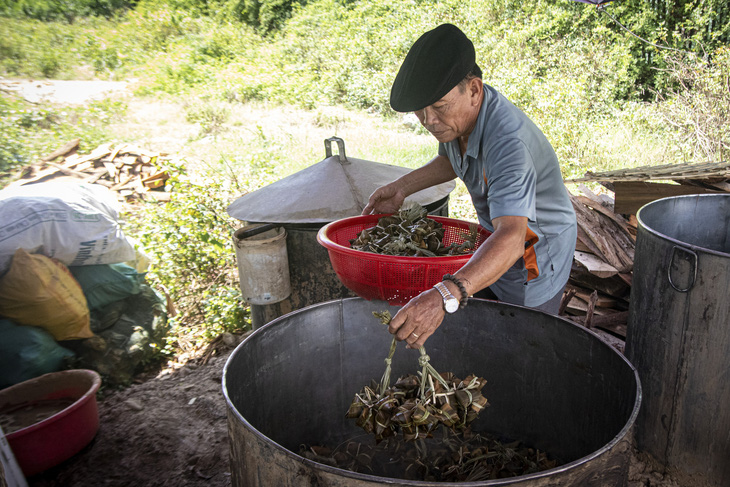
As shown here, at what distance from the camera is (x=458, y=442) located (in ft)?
7.51

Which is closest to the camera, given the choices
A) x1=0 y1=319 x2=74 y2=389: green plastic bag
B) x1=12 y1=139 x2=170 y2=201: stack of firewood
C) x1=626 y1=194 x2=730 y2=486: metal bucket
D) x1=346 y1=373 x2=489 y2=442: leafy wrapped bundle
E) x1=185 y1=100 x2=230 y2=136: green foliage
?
x1=346 y1=373 x2=489 y2=442: leafy wrapped bundle

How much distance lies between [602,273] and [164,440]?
117 inches

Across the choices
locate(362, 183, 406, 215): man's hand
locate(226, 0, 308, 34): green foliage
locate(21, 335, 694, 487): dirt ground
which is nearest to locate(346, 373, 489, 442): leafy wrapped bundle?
locate(362, 183, 406, 215): man's hand

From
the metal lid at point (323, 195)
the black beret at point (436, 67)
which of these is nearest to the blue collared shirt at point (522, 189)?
the black beret at point (436, 67)

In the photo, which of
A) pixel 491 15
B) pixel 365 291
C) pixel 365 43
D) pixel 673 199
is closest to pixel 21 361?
pixel 365 291

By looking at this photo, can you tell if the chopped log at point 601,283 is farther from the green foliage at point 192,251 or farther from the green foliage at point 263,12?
the green foliage at point 263,12

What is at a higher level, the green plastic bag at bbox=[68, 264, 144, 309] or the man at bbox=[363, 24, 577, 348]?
the man at bbox=[363, 24, 577, 348]

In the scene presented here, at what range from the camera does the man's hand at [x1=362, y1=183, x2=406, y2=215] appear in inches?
102

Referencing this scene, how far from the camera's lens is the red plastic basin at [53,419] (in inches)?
97.3

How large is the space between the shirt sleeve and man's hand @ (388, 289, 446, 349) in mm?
428

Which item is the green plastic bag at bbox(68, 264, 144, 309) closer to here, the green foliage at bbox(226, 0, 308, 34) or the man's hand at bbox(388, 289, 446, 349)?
the man's hand at bbox(388, 289, 446, 349)

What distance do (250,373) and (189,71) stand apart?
1253 centimetres

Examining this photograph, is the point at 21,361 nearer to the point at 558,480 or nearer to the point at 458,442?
the point at 458,442

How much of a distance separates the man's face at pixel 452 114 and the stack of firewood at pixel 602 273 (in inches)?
81.2
